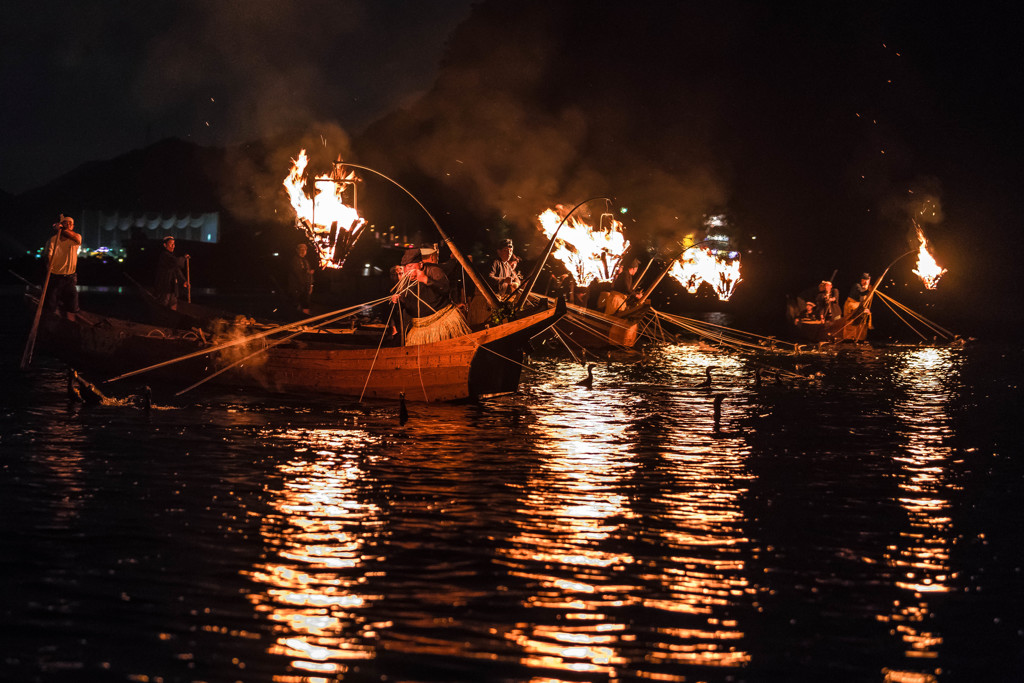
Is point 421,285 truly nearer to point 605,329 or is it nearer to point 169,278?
point 169,278

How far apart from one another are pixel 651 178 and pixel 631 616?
3991 centimetres

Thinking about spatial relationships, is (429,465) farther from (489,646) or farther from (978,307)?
(978,307)

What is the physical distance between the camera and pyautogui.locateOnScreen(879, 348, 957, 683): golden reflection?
20.8 feet

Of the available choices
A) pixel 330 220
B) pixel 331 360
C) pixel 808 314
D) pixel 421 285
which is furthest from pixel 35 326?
pixel 808 314

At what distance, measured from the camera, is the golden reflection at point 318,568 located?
604cm

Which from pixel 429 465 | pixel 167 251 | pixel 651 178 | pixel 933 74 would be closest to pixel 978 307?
pixel 933 74

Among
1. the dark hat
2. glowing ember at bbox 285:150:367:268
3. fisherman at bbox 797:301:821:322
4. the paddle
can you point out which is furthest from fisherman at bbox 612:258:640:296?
the paddle

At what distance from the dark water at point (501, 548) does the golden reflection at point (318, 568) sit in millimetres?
27

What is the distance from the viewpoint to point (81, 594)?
6.84m

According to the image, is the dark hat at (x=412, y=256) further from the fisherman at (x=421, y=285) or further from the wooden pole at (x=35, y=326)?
the wooden pole at (x=35, y=326)

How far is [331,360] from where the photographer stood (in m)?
17.1

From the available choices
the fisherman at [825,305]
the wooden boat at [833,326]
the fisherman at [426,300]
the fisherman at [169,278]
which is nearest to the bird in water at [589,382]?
the fisherman at [426,300]

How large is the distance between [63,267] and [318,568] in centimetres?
1493

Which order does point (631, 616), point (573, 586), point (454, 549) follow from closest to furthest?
1. point (631, 616)
2. point (573, 586)
3. point (454, 549)
